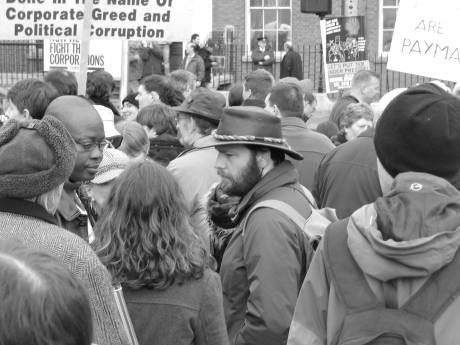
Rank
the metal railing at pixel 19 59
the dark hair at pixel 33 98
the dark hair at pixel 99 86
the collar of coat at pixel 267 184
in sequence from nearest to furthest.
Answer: the collar of coat at pixel 267 184 < the dark hair at pixel 33 98 < the dark hair at pixel 99 86 < the metal railing at pixel 19 59

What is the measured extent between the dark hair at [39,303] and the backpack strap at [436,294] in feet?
3.55

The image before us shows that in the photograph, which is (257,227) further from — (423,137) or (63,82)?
(63,82)

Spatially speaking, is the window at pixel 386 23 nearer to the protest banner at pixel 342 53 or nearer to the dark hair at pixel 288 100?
the protest banner at pixel 342 53

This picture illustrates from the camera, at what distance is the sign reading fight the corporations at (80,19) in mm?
9773

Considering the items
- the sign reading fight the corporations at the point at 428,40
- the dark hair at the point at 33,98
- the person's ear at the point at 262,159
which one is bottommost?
the person's ear at the point at 262,159

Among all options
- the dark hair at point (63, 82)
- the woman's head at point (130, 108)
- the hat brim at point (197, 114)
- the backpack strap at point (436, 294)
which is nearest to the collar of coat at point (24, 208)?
the backpack strap at point (436, 294)

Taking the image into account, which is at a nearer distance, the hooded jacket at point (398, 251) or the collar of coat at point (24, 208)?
the hooded jacket at point (398, 251)

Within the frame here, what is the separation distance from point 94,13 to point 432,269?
25.5ft

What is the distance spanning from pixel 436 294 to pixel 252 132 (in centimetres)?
186

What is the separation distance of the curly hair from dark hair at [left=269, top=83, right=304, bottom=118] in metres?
3.30

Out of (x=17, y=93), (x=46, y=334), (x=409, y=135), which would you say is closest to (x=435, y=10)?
(x=17, y=93)

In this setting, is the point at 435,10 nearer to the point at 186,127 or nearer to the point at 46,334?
the point at 186,127

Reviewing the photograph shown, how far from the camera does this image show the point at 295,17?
86.7ft

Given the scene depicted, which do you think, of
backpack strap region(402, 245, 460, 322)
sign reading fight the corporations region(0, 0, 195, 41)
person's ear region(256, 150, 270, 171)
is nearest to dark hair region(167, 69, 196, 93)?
sign reading fight the corporations region(0, 0, 195, 41)
